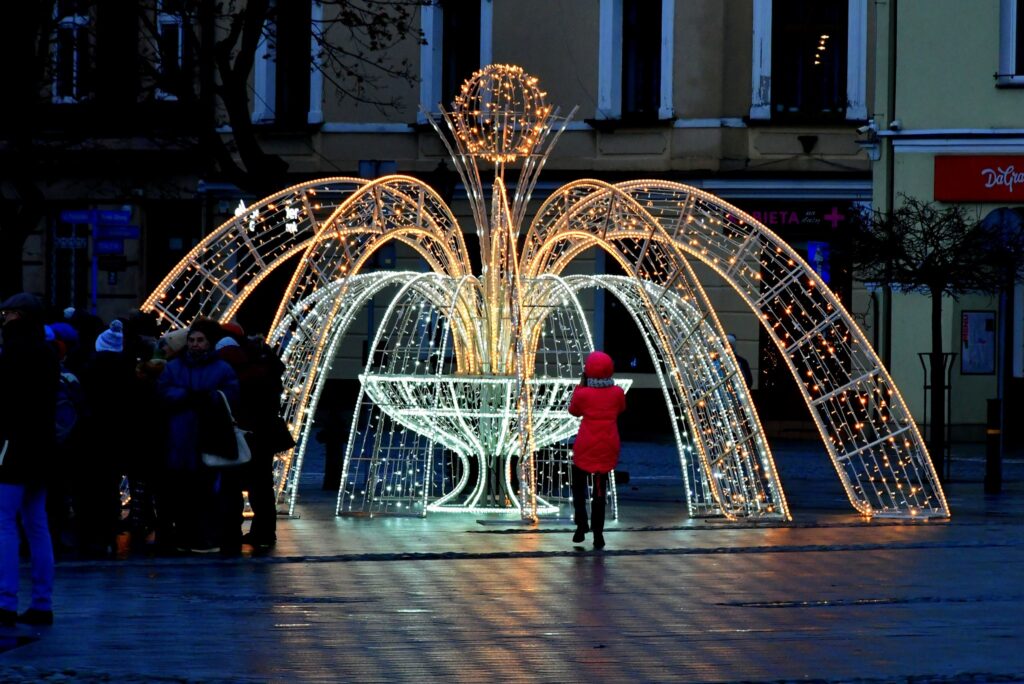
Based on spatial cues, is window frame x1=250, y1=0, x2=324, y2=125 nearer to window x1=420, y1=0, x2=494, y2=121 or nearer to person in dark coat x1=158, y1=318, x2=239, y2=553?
window x1=420, y1=0, x2=494, y2=121

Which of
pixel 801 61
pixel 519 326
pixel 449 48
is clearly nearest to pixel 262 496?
pixel 519 326

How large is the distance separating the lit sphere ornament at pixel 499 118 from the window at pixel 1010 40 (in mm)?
11875

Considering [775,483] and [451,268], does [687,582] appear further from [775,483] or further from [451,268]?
[451,268]

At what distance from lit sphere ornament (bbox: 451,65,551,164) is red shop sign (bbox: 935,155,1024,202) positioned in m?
11.4

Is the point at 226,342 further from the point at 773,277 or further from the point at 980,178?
the point at 980,178

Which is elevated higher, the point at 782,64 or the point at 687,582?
the point at 782,64

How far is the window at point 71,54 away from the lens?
27984 millimetres

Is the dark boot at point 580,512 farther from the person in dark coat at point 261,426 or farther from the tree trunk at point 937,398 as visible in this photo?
the tree trunk at point 937,398

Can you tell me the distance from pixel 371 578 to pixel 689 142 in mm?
19089

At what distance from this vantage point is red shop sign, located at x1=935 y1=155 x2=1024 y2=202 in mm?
27859

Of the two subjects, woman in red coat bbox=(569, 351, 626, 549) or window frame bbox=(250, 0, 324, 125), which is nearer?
woman in red coat bbox=(569, 351, 626, 549)

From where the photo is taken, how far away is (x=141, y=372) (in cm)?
1547

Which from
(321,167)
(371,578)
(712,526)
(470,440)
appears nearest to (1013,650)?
A: (371,578)

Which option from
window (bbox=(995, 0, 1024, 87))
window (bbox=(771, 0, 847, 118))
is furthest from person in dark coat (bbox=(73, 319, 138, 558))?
window (bbox=(771, 0, 847, 118))
